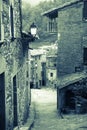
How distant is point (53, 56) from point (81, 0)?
62.3 feet

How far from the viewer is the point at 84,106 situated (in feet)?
72.4

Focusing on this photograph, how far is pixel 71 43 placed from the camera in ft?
77.4

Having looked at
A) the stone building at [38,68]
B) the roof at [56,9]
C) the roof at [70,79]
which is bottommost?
the stone building at [38,68]

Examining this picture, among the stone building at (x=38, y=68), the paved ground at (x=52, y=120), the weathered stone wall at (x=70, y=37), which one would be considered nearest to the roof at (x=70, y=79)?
the weathered stone wall at (x=70, y=37)

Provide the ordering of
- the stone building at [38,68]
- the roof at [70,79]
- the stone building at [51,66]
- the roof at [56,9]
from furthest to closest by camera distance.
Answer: the stone building at [38,68] → the stone building at [51,66] → the roof at [56,9] → the roof at [70,79]

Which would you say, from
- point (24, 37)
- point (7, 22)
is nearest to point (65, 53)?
point (24, 37)

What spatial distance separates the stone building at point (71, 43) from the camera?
22.7 metres

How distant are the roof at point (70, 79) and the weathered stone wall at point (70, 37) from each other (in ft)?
2.39

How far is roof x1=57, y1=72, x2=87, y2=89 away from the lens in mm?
22008

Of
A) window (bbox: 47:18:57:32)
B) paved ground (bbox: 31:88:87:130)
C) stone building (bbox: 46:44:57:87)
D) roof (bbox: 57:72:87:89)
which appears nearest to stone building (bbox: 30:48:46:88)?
Answer: stone building (bbox: 46:44:57:87)

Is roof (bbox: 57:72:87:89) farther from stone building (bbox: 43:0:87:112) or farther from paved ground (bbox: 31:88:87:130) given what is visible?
paved ground (bbox: 31:88:87:130)

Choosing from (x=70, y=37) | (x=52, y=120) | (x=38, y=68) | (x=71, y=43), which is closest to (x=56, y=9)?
(x=70, y=37)

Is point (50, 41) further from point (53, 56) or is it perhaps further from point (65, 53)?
point (65, 53)

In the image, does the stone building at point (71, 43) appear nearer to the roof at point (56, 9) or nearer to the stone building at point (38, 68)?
the roof at point (56, 9)
